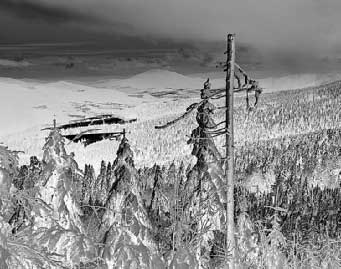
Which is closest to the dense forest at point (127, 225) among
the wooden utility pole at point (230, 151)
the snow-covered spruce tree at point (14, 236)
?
the snow-covered spruce tree at point (14, 236)

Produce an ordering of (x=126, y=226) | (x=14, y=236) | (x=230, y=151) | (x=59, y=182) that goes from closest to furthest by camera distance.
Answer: (x=14, y=236) < (x=230, y=151) < (x=126, y=226) < (x=59, y=182)

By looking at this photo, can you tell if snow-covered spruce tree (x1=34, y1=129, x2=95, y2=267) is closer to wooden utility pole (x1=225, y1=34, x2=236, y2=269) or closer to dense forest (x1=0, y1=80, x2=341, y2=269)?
dense forest (x1=0, y1=80, x2=341, y2=269)

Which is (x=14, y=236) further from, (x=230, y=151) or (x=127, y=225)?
(x=127, y=225)

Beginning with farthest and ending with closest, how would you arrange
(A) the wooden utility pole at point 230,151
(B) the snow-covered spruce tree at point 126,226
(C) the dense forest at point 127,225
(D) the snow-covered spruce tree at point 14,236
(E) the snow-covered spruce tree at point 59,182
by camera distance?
(E) the snow-covered spruce tree at point 59,182 < (B) the snow-covered spruce tree at point 126,226 < (A) the wooden utility pole at point 230,151 < (C) the dense forest at point 127,225 < (D) the snow-covered spruce tree at point 14,236

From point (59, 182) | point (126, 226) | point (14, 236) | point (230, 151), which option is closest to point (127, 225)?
point (126, 226)

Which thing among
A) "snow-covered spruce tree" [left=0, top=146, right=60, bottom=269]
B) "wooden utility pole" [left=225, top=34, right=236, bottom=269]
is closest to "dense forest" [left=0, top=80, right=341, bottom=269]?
"snow-covered spruce tree" [left=0, top=146, right=60, bottom=269]

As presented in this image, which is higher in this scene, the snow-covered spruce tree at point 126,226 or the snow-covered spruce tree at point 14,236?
the snow-covered spruce tree at point 14,236

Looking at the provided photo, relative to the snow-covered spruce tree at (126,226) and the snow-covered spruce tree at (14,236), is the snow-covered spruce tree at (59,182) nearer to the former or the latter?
the snow-covered spruce tree at (126,226)

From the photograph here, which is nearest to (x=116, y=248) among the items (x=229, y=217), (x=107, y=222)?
(x=107, y=222)
